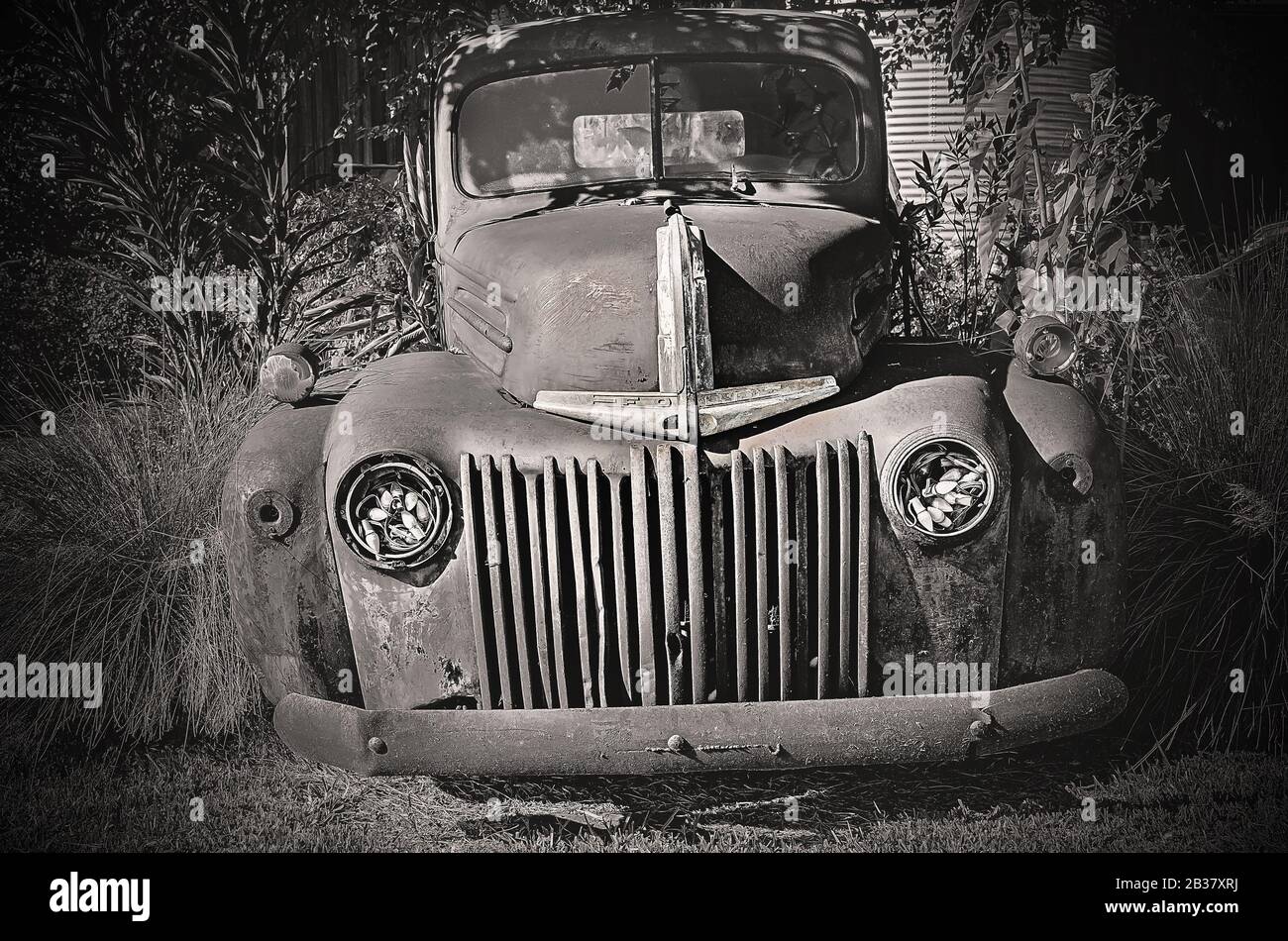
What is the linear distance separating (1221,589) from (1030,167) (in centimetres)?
215

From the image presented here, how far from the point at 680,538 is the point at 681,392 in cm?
35

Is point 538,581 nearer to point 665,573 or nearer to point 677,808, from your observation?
point 665,573

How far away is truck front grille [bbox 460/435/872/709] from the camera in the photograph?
2809mm

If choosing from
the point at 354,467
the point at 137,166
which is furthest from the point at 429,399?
the point at 137,166

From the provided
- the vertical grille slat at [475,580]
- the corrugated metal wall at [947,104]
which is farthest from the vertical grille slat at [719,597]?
the corrugated metal wall at [947,104]

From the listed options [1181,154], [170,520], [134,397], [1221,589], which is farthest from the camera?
[1181,154]

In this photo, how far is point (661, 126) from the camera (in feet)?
12.8

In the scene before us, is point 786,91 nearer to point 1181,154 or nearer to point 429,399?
point 429,399

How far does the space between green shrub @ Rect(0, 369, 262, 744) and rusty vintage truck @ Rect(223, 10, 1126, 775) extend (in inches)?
41.2

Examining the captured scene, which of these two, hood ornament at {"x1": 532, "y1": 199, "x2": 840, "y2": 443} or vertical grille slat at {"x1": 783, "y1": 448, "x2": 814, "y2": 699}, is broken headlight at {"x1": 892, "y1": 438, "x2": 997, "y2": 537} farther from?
hood ornament at {"x1": 532, "y1": 199, "x2": 840, "y2": 443}

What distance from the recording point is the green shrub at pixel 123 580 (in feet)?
13.1

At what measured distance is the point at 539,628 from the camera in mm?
2840

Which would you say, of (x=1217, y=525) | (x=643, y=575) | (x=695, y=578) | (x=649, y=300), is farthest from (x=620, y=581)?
(x=1217, y=525)

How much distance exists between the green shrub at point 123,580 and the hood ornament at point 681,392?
1.73 meters
